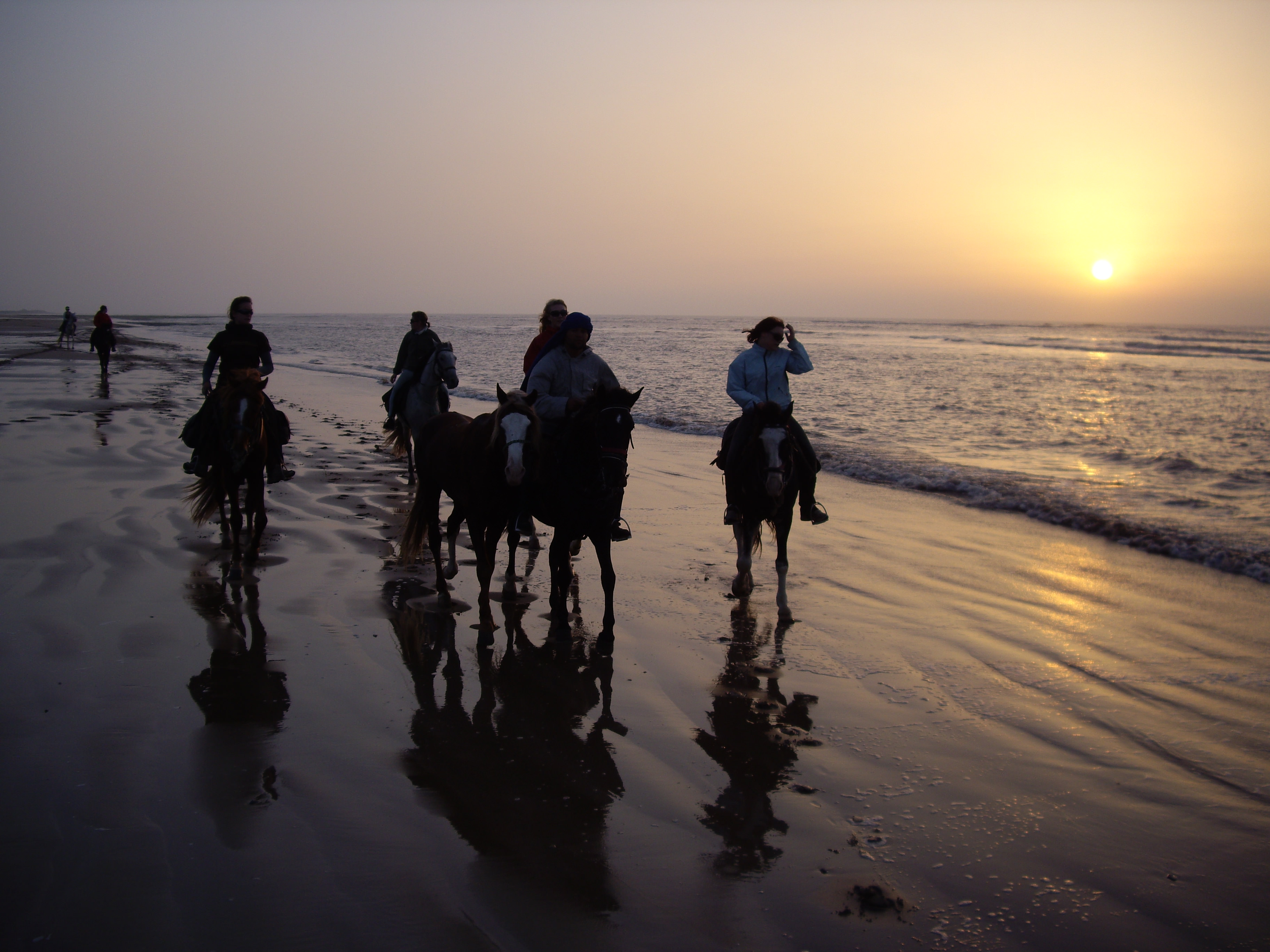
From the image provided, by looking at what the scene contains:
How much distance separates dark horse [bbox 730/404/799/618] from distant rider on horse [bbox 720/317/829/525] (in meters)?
0.08

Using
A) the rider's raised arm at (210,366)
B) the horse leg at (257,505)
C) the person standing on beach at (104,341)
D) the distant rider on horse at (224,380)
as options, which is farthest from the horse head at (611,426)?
the person standing on beach at (104,341)

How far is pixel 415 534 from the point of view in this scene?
21.8 feet

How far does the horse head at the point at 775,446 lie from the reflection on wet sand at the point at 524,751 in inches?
74.9

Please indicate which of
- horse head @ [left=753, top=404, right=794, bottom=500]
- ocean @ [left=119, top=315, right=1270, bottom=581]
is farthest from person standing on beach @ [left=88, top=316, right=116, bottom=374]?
horse head @ [left=753, top=404, right=794, bottom=500]

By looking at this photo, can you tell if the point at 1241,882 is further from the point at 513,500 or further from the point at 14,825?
the point at 14,825

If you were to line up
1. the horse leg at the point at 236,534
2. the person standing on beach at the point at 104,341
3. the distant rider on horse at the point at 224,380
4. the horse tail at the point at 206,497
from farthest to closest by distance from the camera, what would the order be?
the person standing on beach at the point at 104,341
the horse tail at the point at 206,497
the distant rider on horse at the point at 224,380
the horse leg at the point at 236,534

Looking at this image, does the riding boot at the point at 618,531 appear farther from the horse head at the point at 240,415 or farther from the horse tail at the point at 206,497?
the horse tail at the point at 206,497

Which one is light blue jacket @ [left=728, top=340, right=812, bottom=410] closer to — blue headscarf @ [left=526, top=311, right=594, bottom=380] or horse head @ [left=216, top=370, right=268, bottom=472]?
blue headscarf @ [left=526, top=311, right=594, bottom=380]

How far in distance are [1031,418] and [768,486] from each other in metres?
16.3

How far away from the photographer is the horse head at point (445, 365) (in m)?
8.73

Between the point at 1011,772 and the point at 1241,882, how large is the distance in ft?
3.02

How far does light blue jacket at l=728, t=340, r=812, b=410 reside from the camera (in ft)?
21.4

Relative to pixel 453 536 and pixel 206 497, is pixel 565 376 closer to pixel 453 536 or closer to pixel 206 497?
pixel 453 536

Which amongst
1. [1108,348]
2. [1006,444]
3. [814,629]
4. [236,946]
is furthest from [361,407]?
[1108,348]
